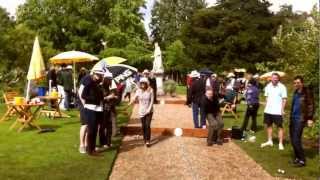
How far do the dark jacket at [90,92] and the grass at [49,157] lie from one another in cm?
107

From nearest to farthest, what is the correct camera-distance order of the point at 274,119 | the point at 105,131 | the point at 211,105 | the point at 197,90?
1. the point at 105,131
2. the point at 274,119
3. the point at 211,105
4. the point at 197,90

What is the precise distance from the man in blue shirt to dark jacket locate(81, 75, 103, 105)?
146 inches

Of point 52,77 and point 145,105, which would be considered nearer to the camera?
point 145,105

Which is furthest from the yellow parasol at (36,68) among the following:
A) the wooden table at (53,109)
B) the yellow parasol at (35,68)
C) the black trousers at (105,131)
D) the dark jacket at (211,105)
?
the dark jacket at (211,105)

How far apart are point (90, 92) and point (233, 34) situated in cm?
5077

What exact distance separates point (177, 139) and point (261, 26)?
48.6 metres

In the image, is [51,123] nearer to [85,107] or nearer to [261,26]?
A: [85,107]

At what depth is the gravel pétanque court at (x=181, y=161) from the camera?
10023 millimetres

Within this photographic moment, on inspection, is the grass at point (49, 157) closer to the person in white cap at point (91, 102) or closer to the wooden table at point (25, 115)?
the wooden table at point (25, 115)

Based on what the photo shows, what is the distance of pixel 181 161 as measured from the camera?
37.2ft

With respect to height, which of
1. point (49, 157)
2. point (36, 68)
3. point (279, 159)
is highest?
point (36, 68)

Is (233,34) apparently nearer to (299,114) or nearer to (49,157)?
(299,114)

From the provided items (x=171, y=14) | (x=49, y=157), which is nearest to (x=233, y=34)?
(x=171, y=14)

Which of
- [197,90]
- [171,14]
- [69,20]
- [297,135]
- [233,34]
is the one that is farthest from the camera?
[171,14]
